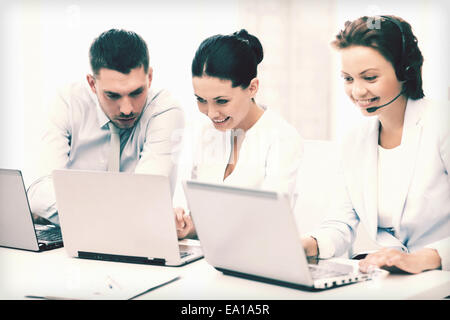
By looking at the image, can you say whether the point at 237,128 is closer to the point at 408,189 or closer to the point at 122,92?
the point at 122,92

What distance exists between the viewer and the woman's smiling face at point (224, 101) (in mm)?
1774

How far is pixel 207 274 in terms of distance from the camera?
4.58 ft

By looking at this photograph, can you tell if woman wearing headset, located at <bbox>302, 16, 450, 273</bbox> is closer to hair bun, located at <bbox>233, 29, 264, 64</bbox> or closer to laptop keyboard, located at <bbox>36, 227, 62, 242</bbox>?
hair bun, located at <bbox>233, 29, 264, 64</bbox>

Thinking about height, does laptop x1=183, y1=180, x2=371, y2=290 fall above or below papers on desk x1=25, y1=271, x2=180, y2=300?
above

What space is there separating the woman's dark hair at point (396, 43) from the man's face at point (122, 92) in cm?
71

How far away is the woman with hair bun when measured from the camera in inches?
69.2

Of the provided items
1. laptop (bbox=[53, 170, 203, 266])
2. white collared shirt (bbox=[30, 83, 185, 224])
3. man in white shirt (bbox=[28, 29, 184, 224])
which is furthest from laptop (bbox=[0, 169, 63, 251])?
white collared shirt (bbox=[30, 83, 185, 224])

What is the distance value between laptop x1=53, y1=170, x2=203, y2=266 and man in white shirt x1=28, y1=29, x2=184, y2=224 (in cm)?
42

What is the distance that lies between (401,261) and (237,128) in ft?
2.47

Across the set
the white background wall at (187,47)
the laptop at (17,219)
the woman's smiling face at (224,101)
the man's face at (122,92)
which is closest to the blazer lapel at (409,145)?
the white background wall at (187,47)

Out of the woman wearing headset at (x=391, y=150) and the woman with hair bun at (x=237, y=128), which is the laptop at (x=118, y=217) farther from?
the woman wearing headset at (x=391, y=150)

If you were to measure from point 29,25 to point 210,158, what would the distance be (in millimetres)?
1053
